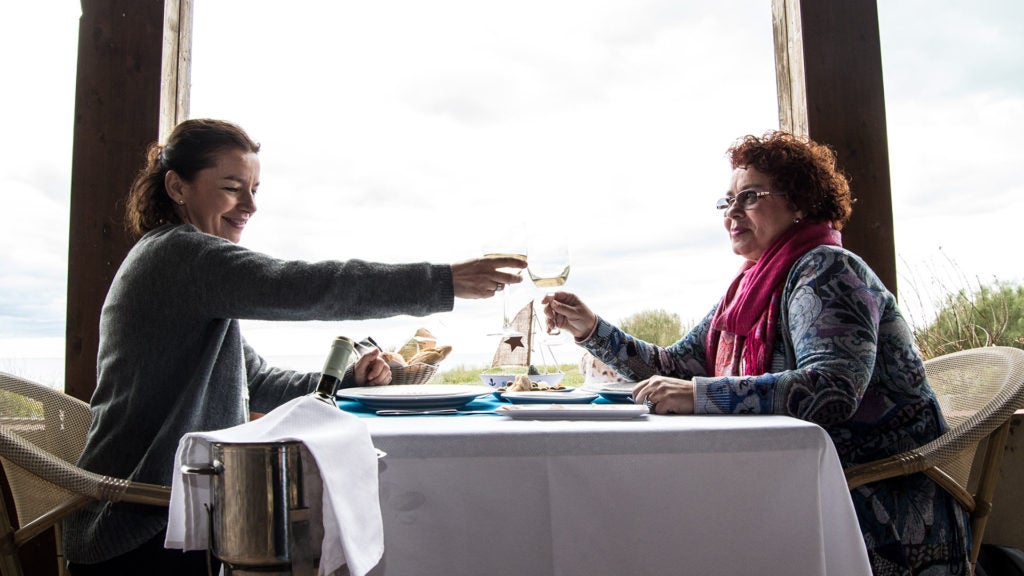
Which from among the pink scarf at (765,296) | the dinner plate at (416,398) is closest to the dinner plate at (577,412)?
the dinner plate at (416,398)

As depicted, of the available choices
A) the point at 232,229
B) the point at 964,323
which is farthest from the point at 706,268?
the point at 232,229

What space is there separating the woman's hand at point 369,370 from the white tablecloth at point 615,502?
2.67ft

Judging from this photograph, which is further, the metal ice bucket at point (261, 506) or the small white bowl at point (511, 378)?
the small white bowl at point (511, 378)

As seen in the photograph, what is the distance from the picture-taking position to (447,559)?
97 centimetres

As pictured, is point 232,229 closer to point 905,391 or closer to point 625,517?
point 625,517

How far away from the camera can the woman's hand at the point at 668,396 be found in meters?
1.29

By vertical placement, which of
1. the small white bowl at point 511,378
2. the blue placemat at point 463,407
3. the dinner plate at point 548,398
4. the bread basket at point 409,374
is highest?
the bread basket at point 409,374

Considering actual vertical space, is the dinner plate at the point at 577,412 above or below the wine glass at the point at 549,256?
below

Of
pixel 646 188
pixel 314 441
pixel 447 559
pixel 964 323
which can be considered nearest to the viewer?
pixel 314 441

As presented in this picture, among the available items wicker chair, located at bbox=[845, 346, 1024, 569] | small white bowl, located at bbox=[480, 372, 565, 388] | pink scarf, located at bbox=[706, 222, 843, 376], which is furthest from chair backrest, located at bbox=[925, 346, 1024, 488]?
small white bowl, located at bbox=[480, 372, 565, 388]

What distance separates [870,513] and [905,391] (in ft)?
0.92

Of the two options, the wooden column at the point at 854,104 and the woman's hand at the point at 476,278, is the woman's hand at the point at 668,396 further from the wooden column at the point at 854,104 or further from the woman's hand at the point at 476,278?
the wooden column at the point at 854,104

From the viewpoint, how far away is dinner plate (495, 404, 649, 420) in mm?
1176

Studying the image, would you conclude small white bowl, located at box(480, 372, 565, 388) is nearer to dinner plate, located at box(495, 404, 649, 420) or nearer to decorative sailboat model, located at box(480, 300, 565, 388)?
decorative sailboat model, located at box(480, 300, 565, 388)
